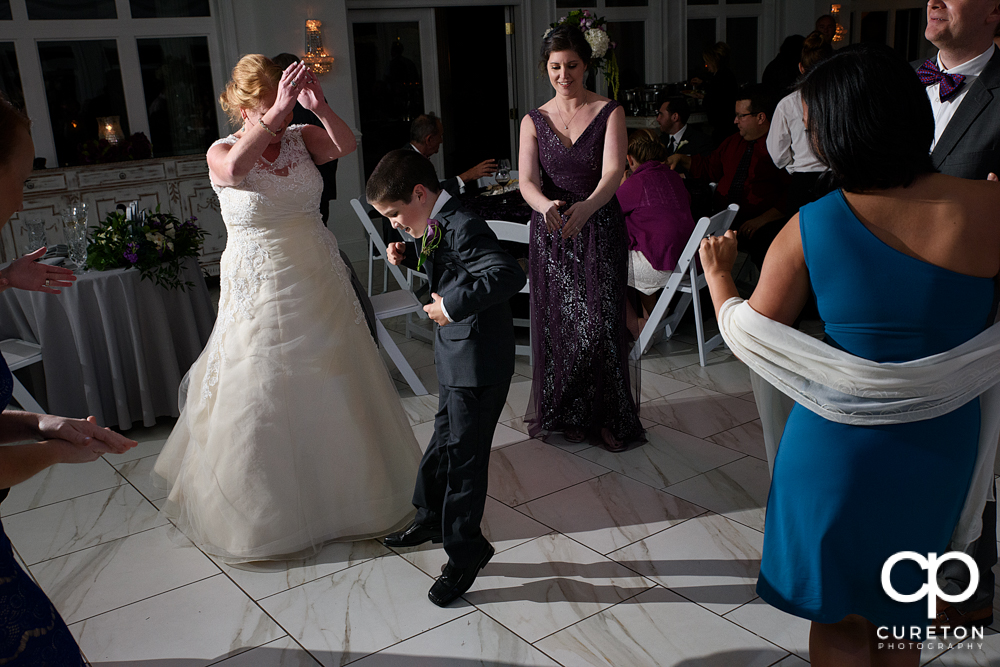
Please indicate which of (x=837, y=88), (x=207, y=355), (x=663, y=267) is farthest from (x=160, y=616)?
(x=663, y=267)

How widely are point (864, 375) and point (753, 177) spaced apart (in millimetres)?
4210

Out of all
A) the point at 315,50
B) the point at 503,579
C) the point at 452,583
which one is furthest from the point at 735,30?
the point at 452,583

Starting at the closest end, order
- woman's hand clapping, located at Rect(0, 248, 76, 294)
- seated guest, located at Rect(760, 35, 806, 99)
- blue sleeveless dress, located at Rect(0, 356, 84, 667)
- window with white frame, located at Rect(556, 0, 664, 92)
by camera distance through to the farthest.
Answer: blue sleeveless dress, located at Rect(0, 356, 84, 667) < woman's hand clapping, located at Rect(0, 248, 76, 294) < seated guest, located at Rect(760, 35, 806, 99) < window with white frame, located at Rect(556, 0, 664, 92)

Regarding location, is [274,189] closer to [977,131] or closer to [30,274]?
[30,274]

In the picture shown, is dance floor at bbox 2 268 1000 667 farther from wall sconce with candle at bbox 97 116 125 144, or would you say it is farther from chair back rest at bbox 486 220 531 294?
wall sconce with candle at bbox 97 116 125 144

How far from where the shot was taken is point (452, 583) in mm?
2555

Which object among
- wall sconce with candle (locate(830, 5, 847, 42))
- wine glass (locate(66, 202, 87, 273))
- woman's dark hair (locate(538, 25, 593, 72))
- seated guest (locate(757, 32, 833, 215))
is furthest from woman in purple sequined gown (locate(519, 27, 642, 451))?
wall sconce with candle (locate(830, 5, 847, 42))

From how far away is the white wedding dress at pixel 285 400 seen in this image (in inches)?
113

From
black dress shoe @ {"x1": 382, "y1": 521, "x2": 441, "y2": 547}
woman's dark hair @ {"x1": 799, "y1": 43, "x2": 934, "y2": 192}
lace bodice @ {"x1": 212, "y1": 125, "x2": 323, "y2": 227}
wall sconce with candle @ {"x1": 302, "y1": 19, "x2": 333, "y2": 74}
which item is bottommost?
black dress shoe @ {"x1": 382, "y1": 521, "x2": 441, "y2": 547}

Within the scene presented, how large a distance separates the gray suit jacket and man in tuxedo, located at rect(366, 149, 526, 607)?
4.12 feet

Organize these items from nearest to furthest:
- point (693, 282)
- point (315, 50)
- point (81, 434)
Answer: point (81, 434)
point (693, 282)
point (315, 50)

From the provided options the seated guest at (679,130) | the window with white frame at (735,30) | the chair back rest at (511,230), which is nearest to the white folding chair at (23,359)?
the chair back rest at (511,230)

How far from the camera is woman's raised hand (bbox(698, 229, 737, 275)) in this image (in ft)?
5.67

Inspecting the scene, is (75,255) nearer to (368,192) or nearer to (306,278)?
(306,278)
